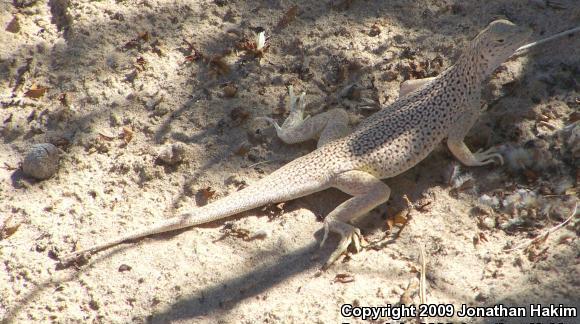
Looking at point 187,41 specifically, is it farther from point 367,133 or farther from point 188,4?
point 367,133

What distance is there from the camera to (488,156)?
12.4 feet

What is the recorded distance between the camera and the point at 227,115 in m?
4.39

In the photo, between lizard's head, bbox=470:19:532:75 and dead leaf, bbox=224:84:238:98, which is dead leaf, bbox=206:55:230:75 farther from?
lizard's head, bbox=470:19:532:75

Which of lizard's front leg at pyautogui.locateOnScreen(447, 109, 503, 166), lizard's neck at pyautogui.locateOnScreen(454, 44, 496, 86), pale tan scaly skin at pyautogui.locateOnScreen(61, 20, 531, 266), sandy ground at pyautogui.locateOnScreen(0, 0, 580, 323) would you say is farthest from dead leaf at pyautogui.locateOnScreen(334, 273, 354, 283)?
lizard's neck at pyautogui.locateOnScreen(454, 44, 496, 86)

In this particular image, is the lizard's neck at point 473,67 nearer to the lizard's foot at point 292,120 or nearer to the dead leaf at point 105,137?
the lizard's foot at point 292,120

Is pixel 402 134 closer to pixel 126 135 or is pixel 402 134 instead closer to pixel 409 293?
pixel 409 293

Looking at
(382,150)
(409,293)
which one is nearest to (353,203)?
(382,150)

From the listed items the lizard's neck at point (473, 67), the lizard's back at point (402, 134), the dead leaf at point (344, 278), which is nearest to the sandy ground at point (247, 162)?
the dead leaf at point (344, 278)

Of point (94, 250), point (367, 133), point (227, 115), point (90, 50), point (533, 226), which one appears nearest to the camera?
point (533, 226)

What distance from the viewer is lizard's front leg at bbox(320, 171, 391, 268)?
356 centimetres

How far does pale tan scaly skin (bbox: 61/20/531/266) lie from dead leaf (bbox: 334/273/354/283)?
0.24 m

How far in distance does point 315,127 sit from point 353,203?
815 mm

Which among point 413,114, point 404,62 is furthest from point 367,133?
point 404,62

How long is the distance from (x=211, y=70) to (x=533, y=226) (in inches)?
117
